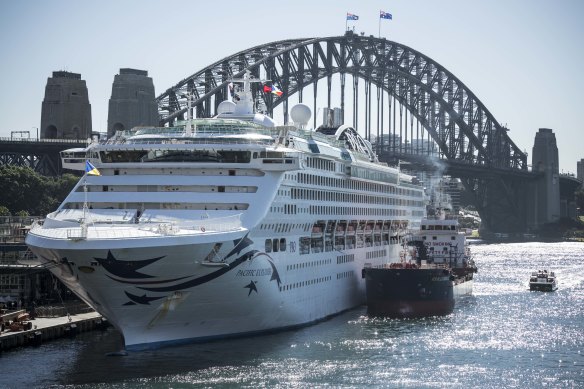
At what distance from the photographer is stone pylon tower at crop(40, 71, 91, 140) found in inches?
4621

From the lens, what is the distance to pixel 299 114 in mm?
68562

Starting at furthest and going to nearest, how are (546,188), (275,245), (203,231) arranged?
(546,188), (275,245), (203,231)

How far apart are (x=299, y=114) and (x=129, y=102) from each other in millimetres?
48309

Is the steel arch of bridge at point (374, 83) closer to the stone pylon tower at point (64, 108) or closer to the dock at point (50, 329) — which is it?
the stone pylon tower at point (64, 108)

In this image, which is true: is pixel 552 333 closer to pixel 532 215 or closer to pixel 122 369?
pixel 122 369

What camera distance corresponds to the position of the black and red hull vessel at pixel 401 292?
6400cm

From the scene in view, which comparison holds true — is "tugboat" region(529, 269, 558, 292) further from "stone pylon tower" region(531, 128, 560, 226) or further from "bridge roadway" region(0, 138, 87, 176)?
"stone pylon tower" region(531, 128, 560, 226)

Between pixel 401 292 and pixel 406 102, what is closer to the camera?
pixel 401 292

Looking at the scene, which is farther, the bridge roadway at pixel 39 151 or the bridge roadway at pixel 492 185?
the bridge roadway at pixel 492 185

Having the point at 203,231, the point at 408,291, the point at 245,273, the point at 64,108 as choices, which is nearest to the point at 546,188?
the point at 64,108

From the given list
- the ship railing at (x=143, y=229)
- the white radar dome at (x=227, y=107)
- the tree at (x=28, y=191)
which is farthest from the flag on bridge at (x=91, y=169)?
the tree at (x=28, y=191)

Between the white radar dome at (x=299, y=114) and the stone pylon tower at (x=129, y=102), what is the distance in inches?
1849

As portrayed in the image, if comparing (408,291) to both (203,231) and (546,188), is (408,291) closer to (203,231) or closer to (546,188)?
(203,231)

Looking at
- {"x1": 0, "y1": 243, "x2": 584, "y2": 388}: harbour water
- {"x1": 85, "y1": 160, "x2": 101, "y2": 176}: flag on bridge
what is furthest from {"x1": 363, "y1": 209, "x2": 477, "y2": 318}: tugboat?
{"x1": 85, "y1": 160, "x2": 101, "y2": 176}: flag on bridge
